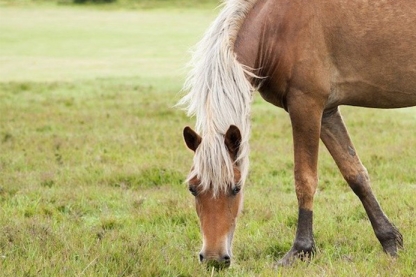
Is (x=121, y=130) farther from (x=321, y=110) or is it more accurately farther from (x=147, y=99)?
(x=321, y=110)

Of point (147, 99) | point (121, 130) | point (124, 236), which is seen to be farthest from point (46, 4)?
point (124, 236)

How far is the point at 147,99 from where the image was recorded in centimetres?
1692

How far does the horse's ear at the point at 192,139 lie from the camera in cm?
514

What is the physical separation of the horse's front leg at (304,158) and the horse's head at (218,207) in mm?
765

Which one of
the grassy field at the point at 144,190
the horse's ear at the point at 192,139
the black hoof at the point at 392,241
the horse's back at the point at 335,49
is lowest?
the grassy field at the point at 144,190

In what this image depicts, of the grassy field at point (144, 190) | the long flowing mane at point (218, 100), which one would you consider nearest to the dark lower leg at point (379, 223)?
the grassy field at point (144, 190)

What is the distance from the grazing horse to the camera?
5.41 m

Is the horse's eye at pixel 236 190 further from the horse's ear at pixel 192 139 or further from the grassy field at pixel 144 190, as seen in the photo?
the grassy field at pixel 144 190

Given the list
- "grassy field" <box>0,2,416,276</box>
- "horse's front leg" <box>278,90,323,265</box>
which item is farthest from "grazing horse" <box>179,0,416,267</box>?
"grassy field" <box>0,2,416,276</box>

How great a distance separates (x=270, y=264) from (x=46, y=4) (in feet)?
151

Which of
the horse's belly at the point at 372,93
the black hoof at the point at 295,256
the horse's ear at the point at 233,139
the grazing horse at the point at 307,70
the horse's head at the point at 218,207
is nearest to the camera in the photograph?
the horse's head at the point at 218,207

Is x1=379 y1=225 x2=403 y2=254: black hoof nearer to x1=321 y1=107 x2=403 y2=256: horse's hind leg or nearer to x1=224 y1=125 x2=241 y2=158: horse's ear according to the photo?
x1=321 y1=107 x2=403 y2=256: horse's hind leg

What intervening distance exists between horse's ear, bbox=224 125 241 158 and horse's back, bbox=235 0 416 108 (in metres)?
0.81

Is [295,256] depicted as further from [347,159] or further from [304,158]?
[347,159]
